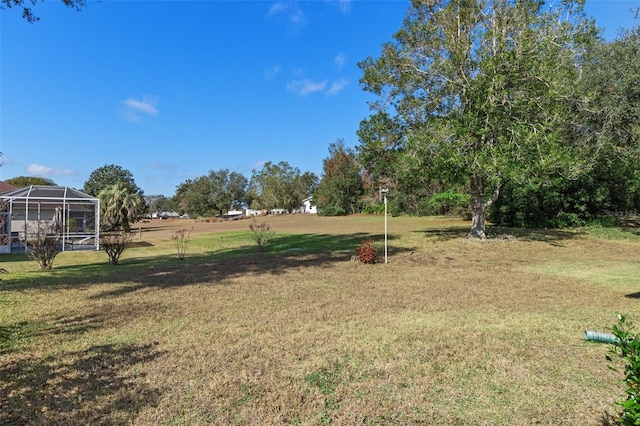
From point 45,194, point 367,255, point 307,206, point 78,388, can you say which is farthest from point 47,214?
point 307,206

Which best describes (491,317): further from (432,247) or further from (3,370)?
(432,247)

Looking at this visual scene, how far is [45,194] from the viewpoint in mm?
16969

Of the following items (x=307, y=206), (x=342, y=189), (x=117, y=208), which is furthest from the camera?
(x=307, y=206)

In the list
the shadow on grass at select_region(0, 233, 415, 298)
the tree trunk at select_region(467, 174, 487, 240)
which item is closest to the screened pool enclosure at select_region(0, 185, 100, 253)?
the shadow on grass at select_region(0, 233, 415, 298)

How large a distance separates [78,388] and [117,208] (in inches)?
1253

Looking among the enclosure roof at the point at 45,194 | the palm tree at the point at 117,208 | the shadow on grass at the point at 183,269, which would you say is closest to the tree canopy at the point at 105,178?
the palm tree at the point at 117,208

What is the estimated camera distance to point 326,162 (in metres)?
63.4

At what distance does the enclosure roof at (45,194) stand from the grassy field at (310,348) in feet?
→ 28.0

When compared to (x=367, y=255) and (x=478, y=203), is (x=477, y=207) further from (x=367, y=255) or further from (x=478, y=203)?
(x=367, y=255)

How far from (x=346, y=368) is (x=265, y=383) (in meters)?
0.84

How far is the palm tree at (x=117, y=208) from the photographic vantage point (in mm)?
31203

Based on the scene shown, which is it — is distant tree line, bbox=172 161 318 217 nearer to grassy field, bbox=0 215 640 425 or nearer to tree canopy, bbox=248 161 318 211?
tree canopy, bbox=248 161 318 211

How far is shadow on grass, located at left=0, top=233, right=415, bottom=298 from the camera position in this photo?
8492 millimetres

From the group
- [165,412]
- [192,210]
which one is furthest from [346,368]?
[192,210]
